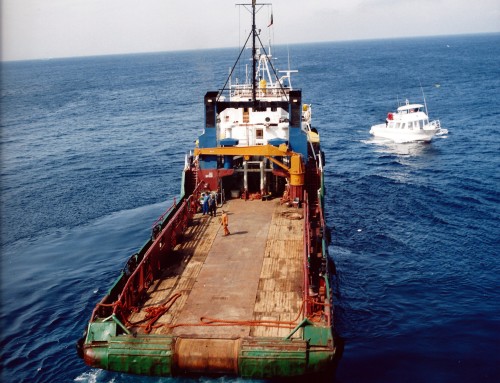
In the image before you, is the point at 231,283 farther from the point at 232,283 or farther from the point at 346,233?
the point at 346,233

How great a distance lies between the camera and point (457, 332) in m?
21.8

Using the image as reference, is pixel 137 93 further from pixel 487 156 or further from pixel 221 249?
pixel 221 249

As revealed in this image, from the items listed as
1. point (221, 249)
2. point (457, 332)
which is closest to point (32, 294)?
point (221, 249)

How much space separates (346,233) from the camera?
33.6m

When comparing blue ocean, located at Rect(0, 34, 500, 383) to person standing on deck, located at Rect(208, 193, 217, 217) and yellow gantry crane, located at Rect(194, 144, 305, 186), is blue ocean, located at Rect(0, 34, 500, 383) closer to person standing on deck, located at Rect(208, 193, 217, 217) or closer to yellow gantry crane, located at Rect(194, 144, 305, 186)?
yellow gantry crane, located at Rect(194, 144, 305, 186)

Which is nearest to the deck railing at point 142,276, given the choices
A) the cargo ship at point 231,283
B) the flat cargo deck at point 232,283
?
the cargo ship at point 231,283

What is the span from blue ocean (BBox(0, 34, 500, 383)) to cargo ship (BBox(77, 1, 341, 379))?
124 centimetres

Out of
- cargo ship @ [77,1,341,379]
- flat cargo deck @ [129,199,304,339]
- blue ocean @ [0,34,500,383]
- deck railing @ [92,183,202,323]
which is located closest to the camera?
cargo ship @ [77,1,341,379]

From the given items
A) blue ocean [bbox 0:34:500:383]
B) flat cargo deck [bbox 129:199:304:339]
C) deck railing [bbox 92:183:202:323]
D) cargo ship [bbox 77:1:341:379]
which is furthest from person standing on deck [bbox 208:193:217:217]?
blue ocean [bbox 0:34:500:383]

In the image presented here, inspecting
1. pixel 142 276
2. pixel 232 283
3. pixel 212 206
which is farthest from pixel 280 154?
pixel 142 276

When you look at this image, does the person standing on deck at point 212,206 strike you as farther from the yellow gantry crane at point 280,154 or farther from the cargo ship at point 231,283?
the yellow gantry crane at point 280,154

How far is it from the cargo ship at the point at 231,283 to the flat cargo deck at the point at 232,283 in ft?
0.13

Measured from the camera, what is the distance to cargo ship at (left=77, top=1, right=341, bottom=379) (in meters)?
13.6

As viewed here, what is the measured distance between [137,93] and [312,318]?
110 metres
